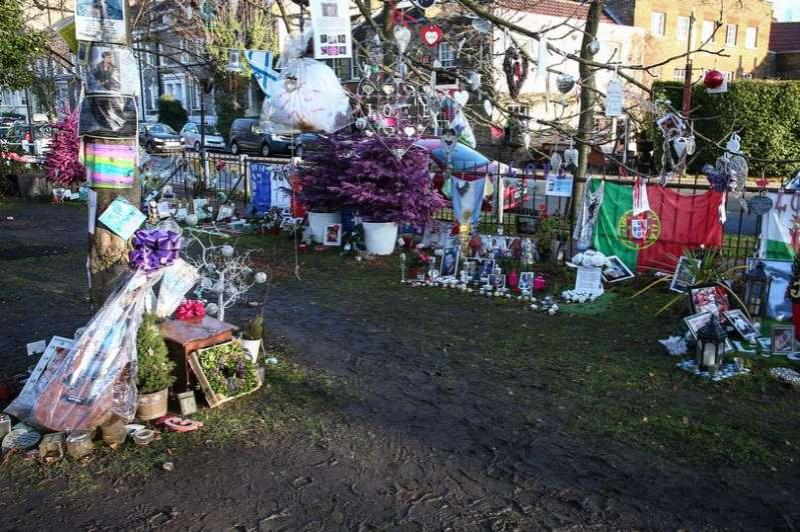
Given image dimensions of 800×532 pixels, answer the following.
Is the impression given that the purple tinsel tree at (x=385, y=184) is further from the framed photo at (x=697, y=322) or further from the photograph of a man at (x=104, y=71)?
the photograph of a man at (x=104, y=71)

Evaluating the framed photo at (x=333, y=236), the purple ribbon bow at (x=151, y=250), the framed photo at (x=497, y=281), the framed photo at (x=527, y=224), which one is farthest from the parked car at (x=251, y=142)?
the purple ribbon bow at (x=151, y=250)

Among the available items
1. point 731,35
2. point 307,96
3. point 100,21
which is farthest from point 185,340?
point 731,35

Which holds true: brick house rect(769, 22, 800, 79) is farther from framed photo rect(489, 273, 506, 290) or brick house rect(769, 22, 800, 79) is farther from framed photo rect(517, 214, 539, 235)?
framed photo rect(489, 273, 506, 290)

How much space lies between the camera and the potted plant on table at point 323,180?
34.4 feet

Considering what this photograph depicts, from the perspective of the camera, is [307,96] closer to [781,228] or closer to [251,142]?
[781,228]

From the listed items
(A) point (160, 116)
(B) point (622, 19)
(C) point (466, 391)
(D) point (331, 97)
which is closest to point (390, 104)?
(D) point (331, 97)

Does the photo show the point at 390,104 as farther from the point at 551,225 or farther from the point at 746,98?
the point at 746,98

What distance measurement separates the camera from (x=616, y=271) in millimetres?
9016

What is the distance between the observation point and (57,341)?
477 cm

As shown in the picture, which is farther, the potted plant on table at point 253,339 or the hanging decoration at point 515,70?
the hanging decoration at point 515,70

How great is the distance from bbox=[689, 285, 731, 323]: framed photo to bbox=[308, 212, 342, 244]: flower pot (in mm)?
5981

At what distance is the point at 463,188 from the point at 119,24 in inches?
261

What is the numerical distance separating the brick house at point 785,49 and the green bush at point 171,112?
105 ft

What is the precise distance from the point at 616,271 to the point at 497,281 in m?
1.65
